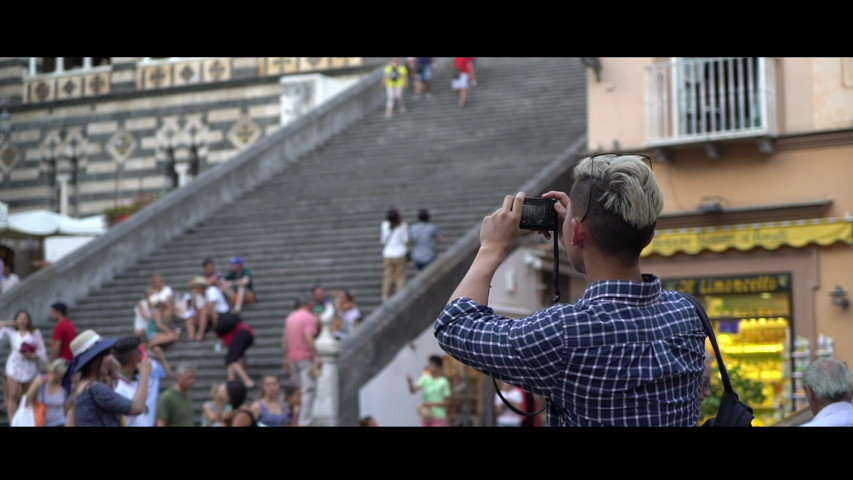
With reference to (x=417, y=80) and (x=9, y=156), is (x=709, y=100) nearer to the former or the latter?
(x=417, y=80)

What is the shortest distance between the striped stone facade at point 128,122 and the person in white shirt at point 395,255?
15.9 m

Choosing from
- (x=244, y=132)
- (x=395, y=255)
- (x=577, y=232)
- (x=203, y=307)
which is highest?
(x=244, y=132)

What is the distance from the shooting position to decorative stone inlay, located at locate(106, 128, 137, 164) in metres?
35.3

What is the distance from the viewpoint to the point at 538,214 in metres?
3.07

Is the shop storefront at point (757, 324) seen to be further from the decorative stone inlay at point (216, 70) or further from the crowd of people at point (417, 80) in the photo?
the decorative stone inlay at point (216, 70)

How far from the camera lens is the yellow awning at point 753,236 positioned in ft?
50.0

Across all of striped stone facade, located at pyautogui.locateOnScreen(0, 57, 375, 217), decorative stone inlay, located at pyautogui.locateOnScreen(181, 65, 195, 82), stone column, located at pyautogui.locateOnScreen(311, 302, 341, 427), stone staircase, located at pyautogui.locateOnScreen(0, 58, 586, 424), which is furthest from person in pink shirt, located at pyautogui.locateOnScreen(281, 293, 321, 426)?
decorative stone inlay, located at pyautogui.locateOnScreen(181, 65, 195, 82)

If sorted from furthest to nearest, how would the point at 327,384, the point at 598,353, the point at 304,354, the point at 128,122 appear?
1. the point at 128,122
2. the point at 304,354
3. the point at 327,384
4. the point at 598,353

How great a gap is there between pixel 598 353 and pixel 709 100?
1414cm

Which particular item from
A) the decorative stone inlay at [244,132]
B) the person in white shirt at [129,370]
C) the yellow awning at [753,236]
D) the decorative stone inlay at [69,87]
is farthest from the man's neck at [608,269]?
the decorative stone inlay at [69,87]

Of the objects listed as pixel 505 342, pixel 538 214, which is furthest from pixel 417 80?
pixel 505 342

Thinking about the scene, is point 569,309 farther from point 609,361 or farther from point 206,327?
point 206,327

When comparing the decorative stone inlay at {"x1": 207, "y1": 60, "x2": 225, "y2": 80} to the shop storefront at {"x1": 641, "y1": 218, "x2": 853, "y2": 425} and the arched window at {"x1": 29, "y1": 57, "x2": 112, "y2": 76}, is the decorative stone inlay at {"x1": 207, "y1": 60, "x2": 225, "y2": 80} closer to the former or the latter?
the arched window at {"x1": 29, "y1": 57, "x2": 112, "y2": 76}

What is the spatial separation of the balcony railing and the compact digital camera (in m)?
13.1
